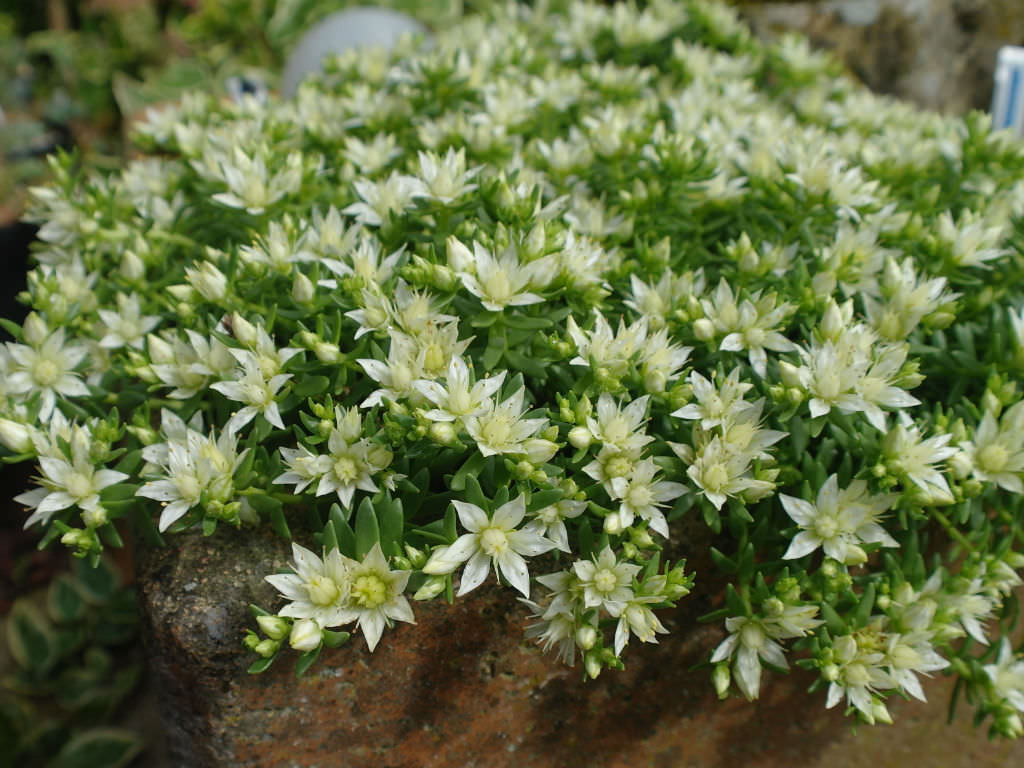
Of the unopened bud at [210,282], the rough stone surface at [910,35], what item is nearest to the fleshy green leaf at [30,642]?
the unopened bud at [210,282]

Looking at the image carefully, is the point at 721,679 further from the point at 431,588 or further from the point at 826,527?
the point at 431,588

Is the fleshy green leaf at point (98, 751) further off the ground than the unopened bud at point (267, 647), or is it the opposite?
the unopened bud at point (267, 647)

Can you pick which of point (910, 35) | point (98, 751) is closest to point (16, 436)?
point (98, 751)

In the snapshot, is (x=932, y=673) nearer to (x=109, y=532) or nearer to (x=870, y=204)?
(x=870, y=204)

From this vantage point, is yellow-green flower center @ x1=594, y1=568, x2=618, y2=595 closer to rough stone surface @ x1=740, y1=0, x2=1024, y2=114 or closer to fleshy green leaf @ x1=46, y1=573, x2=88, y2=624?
fleshy green leaf @ x1=46, y1=573, x2=88, y2=624

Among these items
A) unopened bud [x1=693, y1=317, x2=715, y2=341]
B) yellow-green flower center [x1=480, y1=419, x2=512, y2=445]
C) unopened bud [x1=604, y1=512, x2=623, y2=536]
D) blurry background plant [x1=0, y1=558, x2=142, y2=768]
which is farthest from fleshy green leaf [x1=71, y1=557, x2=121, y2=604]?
unopened bud [x1=693, y1=317, x2=715, y2=341]

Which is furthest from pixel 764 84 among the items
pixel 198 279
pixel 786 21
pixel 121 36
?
pixel 121 36

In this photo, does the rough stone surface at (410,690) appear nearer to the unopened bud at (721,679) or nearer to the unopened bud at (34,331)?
the unopened bud at (721,679)
